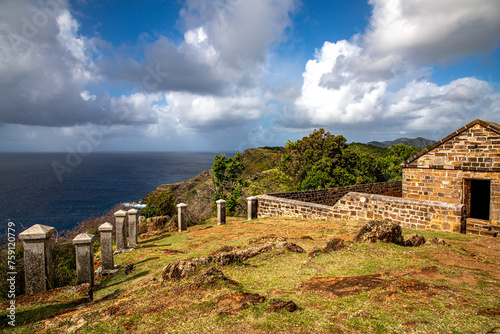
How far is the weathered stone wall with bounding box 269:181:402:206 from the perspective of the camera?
1485cm

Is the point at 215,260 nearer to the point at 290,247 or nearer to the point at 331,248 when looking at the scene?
the point at 290,247

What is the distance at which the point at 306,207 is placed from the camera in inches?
479

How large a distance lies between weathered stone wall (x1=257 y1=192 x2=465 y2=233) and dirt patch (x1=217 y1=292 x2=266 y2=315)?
7.62 meters

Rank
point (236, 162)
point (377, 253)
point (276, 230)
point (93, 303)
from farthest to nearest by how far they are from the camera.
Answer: point (236, 162)
point (276, 230)
point (377, 253)
point (93, 303)

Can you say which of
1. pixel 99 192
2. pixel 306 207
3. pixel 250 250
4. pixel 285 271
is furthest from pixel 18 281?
pixel 99 192

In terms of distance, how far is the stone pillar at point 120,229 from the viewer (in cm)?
991

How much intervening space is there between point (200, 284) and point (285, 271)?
174cm

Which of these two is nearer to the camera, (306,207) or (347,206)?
(347,206)

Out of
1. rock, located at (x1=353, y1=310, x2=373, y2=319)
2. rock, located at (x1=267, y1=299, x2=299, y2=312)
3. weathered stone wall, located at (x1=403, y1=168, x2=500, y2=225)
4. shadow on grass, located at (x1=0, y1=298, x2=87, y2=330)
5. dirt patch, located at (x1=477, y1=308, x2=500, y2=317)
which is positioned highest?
weathered stone wall, located at (x1=403, y1=168, x2=500, y2=225)

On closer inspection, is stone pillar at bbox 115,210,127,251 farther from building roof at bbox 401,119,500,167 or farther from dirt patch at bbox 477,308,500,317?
building roof at bbox 401,119,500,167

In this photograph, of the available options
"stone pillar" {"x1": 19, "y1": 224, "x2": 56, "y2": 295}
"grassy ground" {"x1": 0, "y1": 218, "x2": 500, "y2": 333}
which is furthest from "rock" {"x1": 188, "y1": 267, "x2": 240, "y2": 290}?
"stone pillar" {"x1": 19, "y1": 224, "x2": 56, "y2": 295}

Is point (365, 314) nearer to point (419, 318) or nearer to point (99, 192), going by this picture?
point (419, 318)

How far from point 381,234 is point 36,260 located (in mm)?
7929

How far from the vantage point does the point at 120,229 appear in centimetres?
993
